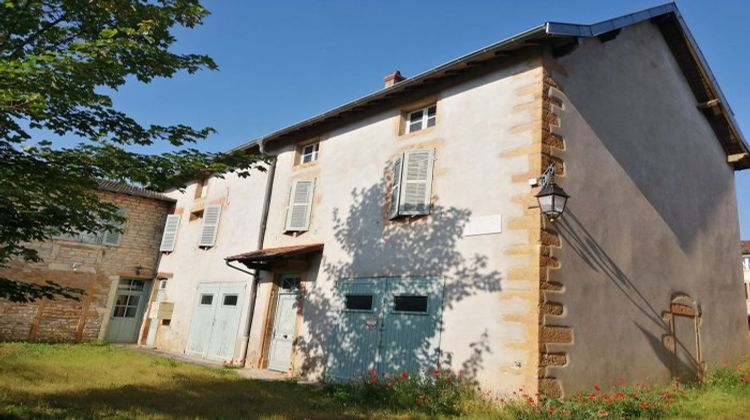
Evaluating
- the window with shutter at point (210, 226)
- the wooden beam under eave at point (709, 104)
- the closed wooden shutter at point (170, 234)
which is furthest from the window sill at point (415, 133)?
the closed wooden shutter at point (170, 234)

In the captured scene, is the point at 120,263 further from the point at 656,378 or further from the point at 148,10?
the point at 656,378

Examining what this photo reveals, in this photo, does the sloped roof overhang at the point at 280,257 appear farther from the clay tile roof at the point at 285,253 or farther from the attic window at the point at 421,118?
the attic window at the point at 421,118

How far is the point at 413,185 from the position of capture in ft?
27.9

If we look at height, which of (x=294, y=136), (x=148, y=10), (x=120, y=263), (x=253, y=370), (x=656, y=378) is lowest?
(x=253, y=370)

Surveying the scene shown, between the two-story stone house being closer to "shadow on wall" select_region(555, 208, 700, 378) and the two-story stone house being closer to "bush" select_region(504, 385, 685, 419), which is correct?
"shadow on wall" select_region(555, 208, 700, 378)

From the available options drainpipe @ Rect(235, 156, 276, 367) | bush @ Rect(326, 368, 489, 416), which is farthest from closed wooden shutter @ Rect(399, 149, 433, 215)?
drainpipe @ Rect(235, 156, 276, 367)

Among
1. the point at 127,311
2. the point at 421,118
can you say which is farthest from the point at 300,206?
the point at 127,311

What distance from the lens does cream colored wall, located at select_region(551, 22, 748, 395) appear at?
7.10 m

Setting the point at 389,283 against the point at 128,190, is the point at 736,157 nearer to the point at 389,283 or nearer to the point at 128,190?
the point at 389,283

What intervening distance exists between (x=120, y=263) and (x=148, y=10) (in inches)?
439

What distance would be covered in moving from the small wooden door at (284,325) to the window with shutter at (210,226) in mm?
3543

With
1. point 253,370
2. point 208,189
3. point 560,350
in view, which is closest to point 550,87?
point 560,350

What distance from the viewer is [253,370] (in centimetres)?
1011

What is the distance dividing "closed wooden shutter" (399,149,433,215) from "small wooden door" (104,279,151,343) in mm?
10785
